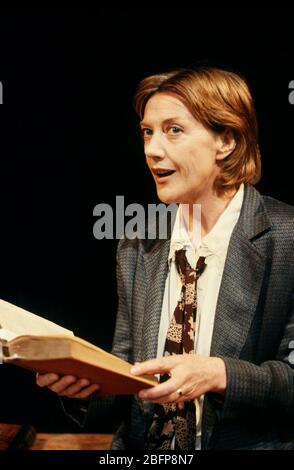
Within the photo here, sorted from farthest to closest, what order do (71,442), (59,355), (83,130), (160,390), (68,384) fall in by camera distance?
(83,130)
(71,442)
(68,384)
(160,390)
(59,355)

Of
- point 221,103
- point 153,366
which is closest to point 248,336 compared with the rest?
point 153,366

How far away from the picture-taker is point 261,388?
163 centimetres

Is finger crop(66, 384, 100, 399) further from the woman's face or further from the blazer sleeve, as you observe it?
the woman's face

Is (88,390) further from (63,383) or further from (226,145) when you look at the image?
(226,145)

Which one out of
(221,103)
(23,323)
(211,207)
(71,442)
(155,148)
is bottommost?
(71,442)

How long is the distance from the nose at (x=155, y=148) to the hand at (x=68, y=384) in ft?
1.81

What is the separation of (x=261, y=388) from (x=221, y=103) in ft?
2.19

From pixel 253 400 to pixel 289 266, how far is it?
33cm

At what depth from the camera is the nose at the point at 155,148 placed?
1.72 metres

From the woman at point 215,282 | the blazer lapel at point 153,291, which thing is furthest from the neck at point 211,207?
the blazer lapel at point 153,291

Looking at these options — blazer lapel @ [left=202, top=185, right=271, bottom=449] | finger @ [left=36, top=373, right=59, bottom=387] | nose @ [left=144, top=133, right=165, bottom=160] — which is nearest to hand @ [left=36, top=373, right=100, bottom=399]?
finger @ [left=36, top=373, right=59, bottom=387]

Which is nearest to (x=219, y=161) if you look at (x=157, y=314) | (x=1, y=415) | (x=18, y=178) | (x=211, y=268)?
(x=211, y=268)

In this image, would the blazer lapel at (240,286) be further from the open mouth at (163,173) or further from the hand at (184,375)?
the open mouth at (163,173)

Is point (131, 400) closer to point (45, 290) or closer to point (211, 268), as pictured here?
point (211, 268)
